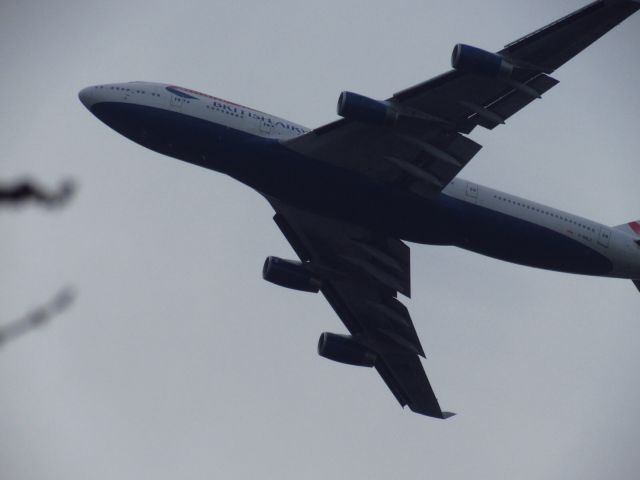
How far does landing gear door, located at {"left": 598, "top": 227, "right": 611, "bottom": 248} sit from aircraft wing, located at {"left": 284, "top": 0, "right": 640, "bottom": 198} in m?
10.2

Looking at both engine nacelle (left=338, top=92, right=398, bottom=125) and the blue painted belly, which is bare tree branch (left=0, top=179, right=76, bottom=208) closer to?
engine nacelle (left=338, top=92, right=398, bottom=125)

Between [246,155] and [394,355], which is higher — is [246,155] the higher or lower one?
the higher one

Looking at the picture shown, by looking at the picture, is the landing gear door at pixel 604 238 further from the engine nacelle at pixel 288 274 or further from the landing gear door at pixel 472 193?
the engine nacelle at pixel 288 274

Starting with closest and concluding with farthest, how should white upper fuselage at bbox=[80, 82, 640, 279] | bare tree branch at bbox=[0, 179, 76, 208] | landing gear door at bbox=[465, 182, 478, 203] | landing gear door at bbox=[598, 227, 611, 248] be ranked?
bare tree branch at bbox=[0, 179, 76, 208] < white upper fuselage at bbox=[80, 82, 640, 279] < landing gear door at bbox=[465, 182, 478, 203] < landing gear door at bbox=[598, 227, 611, 248]

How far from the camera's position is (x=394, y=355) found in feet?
187

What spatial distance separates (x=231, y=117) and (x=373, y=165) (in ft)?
29.3

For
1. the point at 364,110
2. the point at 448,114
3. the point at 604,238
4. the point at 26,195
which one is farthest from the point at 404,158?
the point at 26,195

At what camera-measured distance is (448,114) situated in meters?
43.9

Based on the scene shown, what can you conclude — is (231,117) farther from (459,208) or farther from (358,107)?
(459,208)

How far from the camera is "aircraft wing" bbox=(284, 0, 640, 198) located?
39688mm

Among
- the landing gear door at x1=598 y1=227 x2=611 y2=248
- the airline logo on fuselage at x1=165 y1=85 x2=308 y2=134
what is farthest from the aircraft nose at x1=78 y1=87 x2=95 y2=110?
the landing gear door at x1=598 y1=227 x2=611 y2=248

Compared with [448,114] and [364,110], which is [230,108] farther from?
[448,114]

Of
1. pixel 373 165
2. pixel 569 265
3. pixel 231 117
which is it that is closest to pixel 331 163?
pixel 373 165

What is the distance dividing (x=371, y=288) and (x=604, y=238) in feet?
54.1
